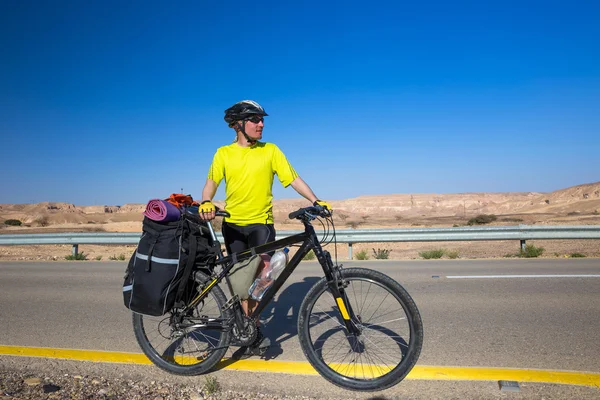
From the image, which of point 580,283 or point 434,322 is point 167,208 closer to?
point 434,322

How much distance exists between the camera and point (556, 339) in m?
4.00

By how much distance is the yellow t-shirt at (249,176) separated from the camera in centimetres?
374

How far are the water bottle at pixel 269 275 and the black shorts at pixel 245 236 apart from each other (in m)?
0.38

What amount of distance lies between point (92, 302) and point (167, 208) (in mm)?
3728

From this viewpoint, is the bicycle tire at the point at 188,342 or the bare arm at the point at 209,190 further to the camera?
the bare arm at the point at 209,190

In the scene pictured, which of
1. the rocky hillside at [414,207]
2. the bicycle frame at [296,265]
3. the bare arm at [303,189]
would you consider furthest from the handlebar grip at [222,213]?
the rocky hillside at [414,207]

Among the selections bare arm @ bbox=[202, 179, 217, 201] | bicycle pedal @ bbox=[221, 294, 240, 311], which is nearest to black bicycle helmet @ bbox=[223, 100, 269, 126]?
bare arm @ bbox=[202, 179, 217, 201]

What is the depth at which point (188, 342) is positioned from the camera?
3.58m

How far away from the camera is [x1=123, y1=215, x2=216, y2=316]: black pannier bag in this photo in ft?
10.5

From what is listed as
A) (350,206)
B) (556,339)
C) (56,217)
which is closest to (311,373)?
(556,339)

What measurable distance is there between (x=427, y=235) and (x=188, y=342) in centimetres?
926

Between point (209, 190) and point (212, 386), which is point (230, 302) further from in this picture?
point (209, 190)

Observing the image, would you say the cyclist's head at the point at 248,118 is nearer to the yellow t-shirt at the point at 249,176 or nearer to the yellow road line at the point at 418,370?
the yellow t-shirt at the point at 249,176

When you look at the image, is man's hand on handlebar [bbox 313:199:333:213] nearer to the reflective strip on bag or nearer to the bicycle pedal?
the bicycle pedal
